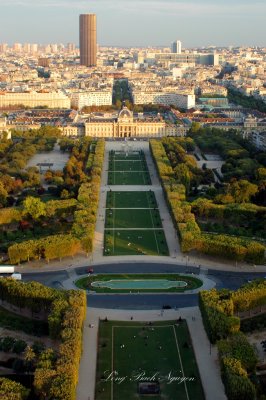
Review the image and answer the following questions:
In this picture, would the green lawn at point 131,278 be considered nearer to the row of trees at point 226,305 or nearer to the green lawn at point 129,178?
the row of trees at point 226,305

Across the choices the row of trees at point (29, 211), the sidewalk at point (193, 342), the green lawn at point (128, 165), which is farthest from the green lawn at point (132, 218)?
the green lawn at point (128, 165)

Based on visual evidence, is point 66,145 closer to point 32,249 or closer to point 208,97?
point 32,249

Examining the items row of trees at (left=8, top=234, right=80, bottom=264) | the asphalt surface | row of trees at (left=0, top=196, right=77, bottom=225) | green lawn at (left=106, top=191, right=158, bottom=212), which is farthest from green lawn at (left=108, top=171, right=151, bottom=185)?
the asphalt surface

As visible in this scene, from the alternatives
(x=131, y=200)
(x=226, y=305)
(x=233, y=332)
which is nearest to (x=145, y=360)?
(x=233, y=332)

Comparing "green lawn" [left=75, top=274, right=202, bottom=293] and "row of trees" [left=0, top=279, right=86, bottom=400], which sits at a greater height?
"row of trees" [left=0, top=279, right=86, bottom=400]

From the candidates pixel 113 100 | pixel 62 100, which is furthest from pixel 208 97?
pixel 62 100

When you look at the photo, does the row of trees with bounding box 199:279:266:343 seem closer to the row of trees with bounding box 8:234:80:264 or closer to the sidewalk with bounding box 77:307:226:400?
the sidewalk with bounding box 77:307:226:400
